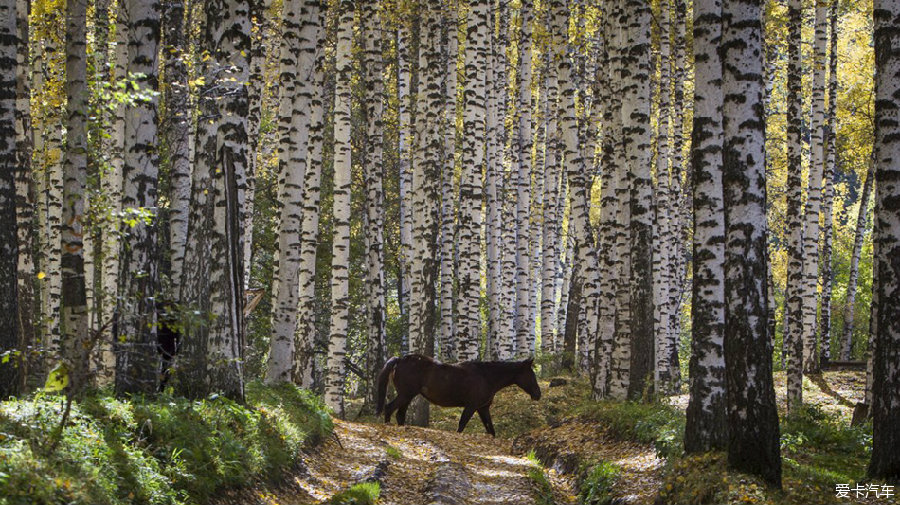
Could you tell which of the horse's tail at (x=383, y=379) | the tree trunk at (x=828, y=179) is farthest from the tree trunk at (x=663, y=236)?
the horse's tail at (x=383, y=379)

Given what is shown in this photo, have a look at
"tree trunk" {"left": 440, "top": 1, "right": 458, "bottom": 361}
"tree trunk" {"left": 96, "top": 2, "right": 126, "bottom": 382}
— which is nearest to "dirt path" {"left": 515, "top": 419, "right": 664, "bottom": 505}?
"tree trunk" {"left": 440, "top": 1, "right": 458, "bottom": 361}

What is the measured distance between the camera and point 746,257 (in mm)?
9477

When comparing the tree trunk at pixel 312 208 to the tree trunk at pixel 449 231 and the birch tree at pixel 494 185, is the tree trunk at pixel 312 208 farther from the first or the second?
the birch tree at pixel 494 185

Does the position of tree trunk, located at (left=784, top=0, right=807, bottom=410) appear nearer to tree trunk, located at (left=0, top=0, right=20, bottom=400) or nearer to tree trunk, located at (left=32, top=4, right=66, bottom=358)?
tree trunk, located at (left=32, top=4, right=66, bottom=358)

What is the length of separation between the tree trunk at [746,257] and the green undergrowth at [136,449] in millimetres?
5405

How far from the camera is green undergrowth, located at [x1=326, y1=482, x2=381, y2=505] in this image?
9.69 metres

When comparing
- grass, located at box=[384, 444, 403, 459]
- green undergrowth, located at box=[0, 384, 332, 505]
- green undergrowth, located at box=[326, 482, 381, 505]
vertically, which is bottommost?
grass, located at box=[384, 444, 403, 459]

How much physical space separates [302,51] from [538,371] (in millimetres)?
18763

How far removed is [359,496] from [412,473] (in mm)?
2951

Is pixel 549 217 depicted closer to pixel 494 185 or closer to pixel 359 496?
pixel 494 185

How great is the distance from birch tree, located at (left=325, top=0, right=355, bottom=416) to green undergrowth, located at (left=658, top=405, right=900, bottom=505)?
978cm

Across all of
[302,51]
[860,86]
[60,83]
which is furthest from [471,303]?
[860,86]

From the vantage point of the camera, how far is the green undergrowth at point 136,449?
6.55 metres

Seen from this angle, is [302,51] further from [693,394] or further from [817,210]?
[817,210]
